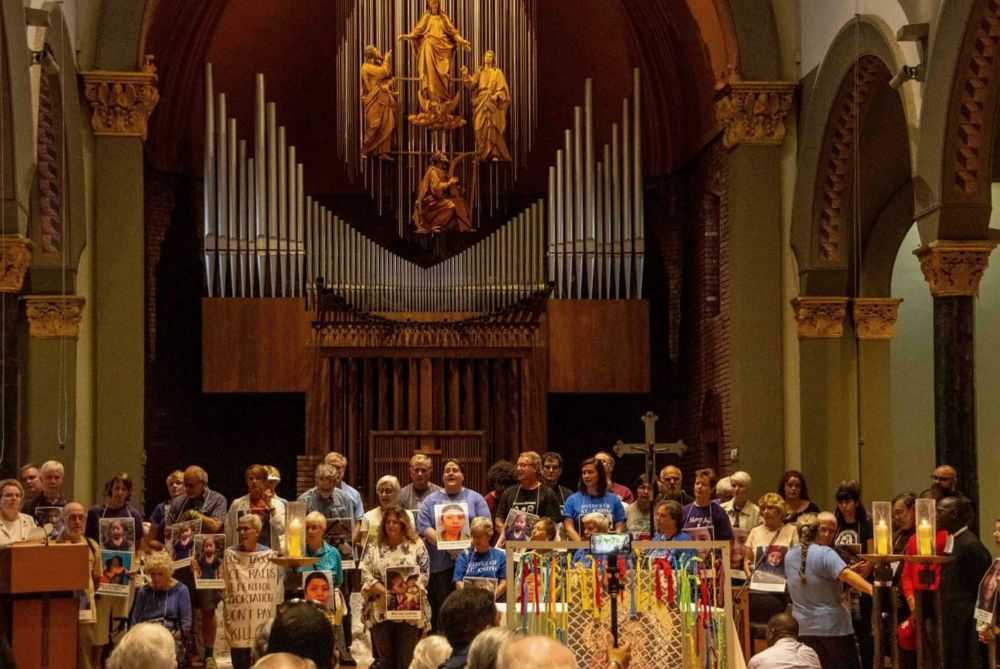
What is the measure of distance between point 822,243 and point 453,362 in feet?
14.2

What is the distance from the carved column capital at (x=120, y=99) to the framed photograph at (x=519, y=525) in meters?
6.63

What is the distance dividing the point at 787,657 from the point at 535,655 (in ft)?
13.0

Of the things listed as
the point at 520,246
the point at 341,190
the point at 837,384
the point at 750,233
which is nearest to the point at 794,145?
the point at 750,233

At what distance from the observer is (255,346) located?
59.4ft

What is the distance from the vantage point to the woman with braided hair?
10.2 metres

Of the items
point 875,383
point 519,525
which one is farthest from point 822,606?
point 875,383

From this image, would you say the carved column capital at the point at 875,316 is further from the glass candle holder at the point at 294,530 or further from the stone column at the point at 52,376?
the glass candle holder at the point at 294,530

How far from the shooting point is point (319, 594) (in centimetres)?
1029

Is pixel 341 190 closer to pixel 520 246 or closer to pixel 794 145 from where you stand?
pixel 520 246

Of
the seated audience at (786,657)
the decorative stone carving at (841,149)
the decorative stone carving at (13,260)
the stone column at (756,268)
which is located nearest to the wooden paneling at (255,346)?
the decorative stone carving at (13,260)

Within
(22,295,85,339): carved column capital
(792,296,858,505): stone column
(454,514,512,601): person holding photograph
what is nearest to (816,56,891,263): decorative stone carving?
(792,296,858,505): stone column

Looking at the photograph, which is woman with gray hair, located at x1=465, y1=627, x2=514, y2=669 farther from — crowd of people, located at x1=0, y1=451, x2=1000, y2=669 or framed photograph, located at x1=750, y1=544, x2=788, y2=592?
framed photograph, located at x1=750, y1=544, x2=788, y2=592

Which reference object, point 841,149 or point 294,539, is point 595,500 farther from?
point 841,149

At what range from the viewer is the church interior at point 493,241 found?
15141 mm
